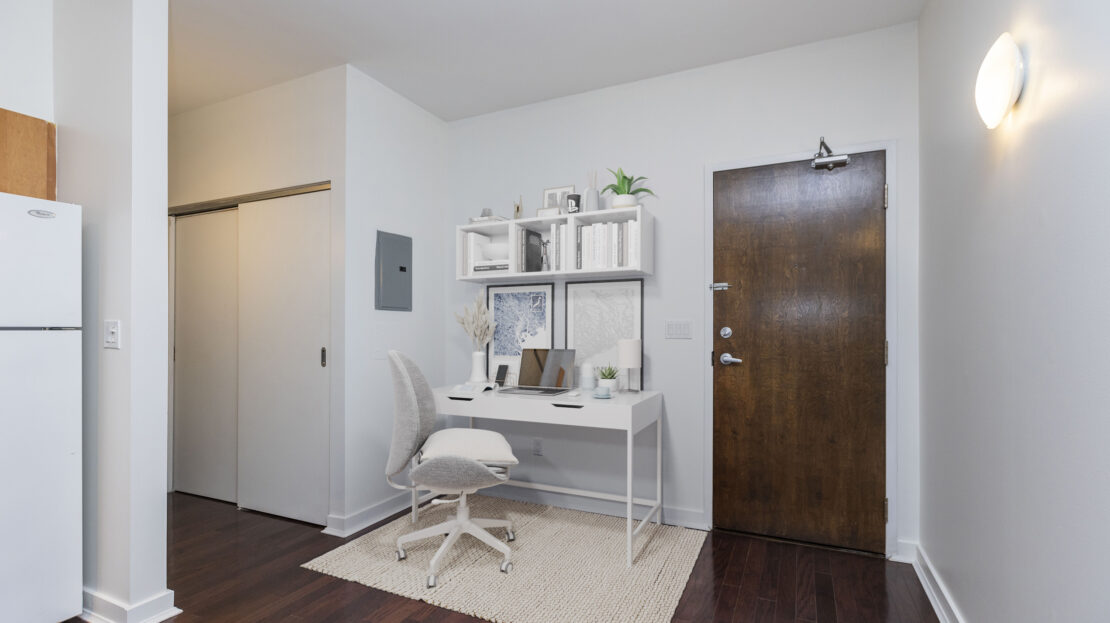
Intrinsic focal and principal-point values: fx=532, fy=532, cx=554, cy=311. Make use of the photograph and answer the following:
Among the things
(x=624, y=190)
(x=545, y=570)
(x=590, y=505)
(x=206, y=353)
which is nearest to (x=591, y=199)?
(x=624, y=190)

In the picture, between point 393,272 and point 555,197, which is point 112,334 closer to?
point 393,272

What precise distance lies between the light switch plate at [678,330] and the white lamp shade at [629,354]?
10.4 inches

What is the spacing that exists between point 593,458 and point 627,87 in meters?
2.37

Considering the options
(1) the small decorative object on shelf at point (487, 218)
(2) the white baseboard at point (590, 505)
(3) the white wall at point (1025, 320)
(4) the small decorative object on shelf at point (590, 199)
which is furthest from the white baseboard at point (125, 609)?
(3) the white wall at point (1025, 320)

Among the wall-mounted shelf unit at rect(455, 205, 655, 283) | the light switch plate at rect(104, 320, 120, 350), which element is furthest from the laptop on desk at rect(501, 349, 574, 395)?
the light switch plate at rect(104, 320, 120, 350)

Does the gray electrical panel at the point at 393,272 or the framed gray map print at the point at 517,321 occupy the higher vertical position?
the gray electrical panel at the point at 393,272

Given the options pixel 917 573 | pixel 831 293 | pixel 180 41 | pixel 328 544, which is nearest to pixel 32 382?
pixel 328 544

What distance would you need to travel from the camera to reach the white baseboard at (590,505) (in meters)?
3.13

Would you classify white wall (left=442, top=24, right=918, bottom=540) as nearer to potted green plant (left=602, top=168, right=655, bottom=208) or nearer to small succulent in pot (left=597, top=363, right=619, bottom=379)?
potted green plant (left=602, top=168, right=655, bottom=208)

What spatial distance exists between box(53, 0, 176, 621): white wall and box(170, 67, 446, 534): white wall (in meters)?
0.98

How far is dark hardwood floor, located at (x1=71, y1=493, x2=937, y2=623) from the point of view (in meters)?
2.18

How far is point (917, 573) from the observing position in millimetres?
2537

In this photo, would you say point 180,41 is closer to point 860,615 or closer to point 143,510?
point 143,510

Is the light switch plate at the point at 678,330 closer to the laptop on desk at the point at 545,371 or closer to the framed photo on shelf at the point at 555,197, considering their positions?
the laptop on desk at the point at 545,371
